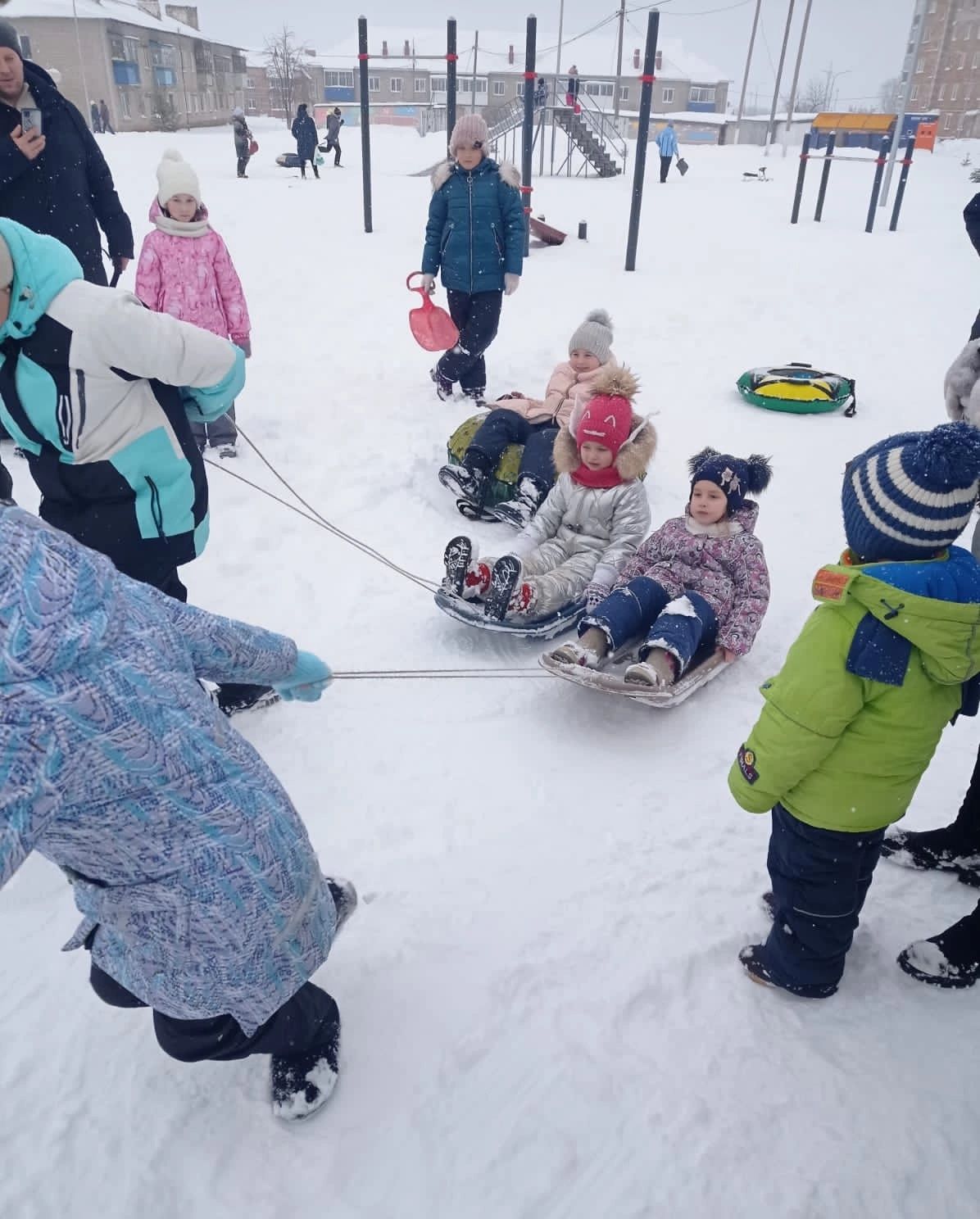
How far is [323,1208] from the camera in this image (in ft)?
5.58

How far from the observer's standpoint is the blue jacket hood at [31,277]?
2047mm

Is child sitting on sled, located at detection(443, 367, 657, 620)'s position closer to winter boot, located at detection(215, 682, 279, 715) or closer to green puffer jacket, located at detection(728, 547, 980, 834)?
winter boot, located at detection(215, 682, 279, 715)

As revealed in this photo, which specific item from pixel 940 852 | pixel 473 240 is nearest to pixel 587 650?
pixel 940 852

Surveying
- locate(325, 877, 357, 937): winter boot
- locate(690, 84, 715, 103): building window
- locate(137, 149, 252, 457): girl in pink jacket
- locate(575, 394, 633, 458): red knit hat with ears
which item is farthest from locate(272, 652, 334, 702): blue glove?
locate(690, 84, 715, 103): building window

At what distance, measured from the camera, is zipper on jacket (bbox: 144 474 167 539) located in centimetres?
249

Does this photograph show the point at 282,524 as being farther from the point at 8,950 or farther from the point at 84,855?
the point at 84,855

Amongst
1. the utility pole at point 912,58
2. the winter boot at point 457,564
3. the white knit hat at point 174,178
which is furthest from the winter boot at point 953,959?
the utility pole at point 912,58

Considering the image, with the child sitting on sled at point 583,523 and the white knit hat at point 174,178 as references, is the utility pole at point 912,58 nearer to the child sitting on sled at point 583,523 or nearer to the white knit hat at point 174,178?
the child sitting on sled at point 583,523

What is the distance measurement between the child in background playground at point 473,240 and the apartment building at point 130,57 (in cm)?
3461

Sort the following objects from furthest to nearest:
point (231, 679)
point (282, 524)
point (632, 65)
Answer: point (632, 65) → point (282, 524) → point (231, 679)

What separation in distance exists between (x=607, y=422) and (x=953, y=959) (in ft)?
8.30

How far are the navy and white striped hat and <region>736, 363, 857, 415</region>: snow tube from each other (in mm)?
5022

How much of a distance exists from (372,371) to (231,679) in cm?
557

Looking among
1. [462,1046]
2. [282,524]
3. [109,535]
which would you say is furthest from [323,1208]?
[282,524]
